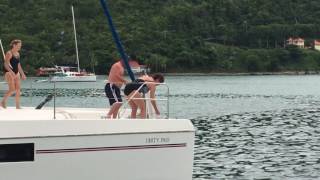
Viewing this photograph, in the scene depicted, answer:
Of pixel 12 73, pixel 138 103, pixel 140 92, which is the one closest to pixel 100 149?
pixel 138 103

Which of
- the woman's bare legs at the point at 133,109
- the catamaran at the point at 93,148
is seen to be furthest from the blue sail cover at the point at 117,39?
the woman's bare legs at the point at 133,109

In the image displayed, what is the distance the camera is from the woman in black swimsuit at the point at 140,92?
1132 cm

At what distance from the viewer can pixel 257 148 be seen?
2850 centimetres

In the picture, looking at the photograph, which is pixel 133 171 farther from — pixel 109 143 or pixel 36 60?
pixel 36 60

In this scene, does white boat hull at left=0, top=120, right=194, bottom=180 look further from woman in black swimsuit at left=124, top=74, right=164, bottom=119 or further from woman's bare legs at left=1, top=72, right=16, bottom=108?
woman's bare legs at left=1, top=72, right=16, bottom=108

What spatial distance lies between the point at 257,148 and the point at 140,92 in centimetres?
1765

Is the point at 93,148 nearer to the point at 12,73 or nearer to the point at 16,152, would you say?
the point at 16,152

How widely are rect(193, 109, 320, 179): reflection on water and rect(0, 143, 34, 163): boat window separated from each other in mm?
10233

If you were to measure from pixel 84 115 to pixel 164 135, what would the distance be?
1.95 m

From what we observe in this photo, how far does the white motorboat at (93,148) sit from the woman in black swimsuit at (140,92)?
866mm

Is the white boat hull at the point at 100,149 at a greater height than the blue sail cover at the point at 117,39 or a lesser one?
lesser

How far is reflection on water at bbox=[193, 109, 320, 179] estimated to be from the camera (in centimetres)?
2108

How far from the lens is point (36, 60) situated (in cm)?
15788

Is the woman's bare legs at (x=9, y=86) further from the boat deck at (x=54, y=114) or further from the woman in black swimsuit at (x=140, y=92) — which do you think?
the woman in black swimsuit at (x=140, y=92)
